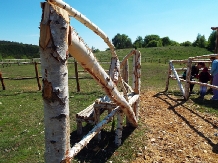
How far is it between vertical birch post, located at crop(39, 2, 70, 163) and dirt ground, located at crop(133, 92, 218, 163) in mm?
2513

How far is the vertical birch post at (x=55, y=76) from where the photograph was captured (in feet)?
4.75

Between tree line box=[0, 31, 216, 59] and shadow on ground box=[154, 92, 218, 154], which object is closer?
shadow on ground box=[154, 92, 218, 154]

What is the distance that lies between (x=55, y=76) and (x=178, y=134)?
13.6 ft

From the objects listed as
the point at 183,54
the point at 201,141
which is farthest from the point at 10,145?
the point at 183,54

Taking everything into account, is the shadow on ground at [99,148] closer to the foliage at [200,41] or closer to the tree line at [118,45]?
the tree line at [118,45]

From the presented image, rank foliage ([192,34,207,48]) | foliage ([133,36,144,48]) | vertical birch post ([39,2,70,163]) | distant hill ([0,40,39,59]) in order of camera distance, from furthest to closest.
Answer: foliage ([133,36,144,48]), distant hill ([0,40,39,59]), foliage ([192,34,207,48]), vertical birch post ([39,2,70,163])

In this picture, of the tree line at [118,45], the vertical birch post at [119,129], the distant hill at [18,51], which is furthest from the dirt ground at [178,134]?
the distant hill at [18,51]

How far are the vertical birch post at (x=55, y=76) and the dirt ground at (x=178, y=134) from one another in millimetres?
2513

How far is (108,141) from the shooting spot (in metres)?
4.44

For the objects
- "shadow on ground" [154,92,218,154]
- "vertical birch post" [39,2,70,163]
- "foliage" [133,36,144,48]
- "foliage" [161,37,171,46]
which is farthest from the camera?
"foliage" [161,37,171,46]

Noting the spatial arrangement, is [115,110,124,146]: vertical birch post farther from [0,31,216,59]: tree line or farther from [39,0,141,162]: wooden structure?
[0,31,216,59]: tree line

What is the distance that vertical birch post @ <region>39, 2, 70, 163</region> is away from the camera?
4.75 ft

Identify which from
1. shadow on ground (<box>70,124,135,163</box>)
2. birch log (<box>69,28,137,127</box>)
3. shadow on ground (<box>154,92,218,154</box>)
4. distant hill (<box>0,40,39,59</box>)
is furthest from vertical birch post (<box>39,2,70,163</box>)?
distant hill (<box>0,40,39,59</box>)

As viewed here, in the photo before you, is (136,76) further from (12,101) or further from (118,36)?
(118,36)
